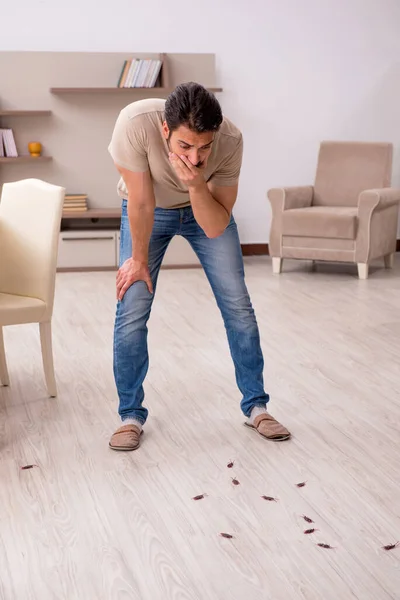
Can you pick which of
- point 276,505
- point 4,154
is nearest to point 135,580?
point 276,505

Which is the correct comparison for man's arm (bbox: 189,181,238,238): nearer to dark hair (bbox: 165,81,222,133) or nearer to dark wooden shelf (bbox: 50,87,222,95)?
dark hair (bbox: 165,81,222,133)

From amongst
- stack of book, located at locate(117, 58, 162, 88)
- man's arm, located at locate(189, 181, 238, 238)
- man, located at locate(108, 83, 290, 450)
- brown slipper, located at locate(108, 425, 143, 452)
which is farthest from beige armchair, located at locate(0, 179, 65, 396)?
stack of book, located at locate(117, 58, 162, 88)

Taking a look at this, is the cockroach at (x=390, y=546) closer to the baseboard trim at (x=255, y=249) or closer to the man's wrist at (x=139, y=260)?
the man's wrist at (x=139, y=260)

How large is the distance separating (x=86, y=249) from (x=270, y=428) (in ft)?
12.6

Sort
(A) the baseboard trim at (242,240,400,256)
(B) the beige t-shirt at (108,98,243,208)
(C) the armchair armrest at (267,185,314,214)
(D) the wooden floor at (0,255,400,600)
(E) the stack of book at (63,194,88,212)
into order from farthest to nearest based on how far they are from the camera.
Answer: (A) the baseboard trim at (242,240,400,256)
(E) the stack of book at (63,194,88,212)
(C) the armchair armrest at (267,185,314,214)
(B) the beige t-shirt at (108,98,243,208)
(D) the wooden floor at (0,255,400,600)

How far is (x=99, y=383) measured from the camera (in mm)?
3383

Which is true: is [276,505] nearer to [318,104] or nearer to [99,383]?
[99,383]

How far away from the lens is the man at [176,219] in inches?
88.4

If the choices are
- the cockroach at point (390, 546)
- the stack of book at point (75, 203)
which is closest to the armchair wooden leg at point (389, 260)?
the stack of book at point (75, 203)

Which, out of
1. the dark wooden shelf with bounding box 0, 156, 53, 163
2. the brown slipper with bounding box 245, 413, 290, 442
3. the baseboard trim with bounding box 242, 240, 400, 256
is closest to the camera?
the brown slipper with bounding box 245, 413, 290, 442

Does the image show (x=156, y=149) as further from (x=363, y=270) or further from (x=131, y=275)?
(x=363, y=270)

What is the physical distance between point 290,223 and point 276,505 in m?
3.88

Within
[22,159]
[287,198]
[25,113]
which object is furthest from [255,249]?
[25,113]

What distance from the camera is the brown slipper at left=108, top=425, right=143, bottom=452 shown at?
104 inches
